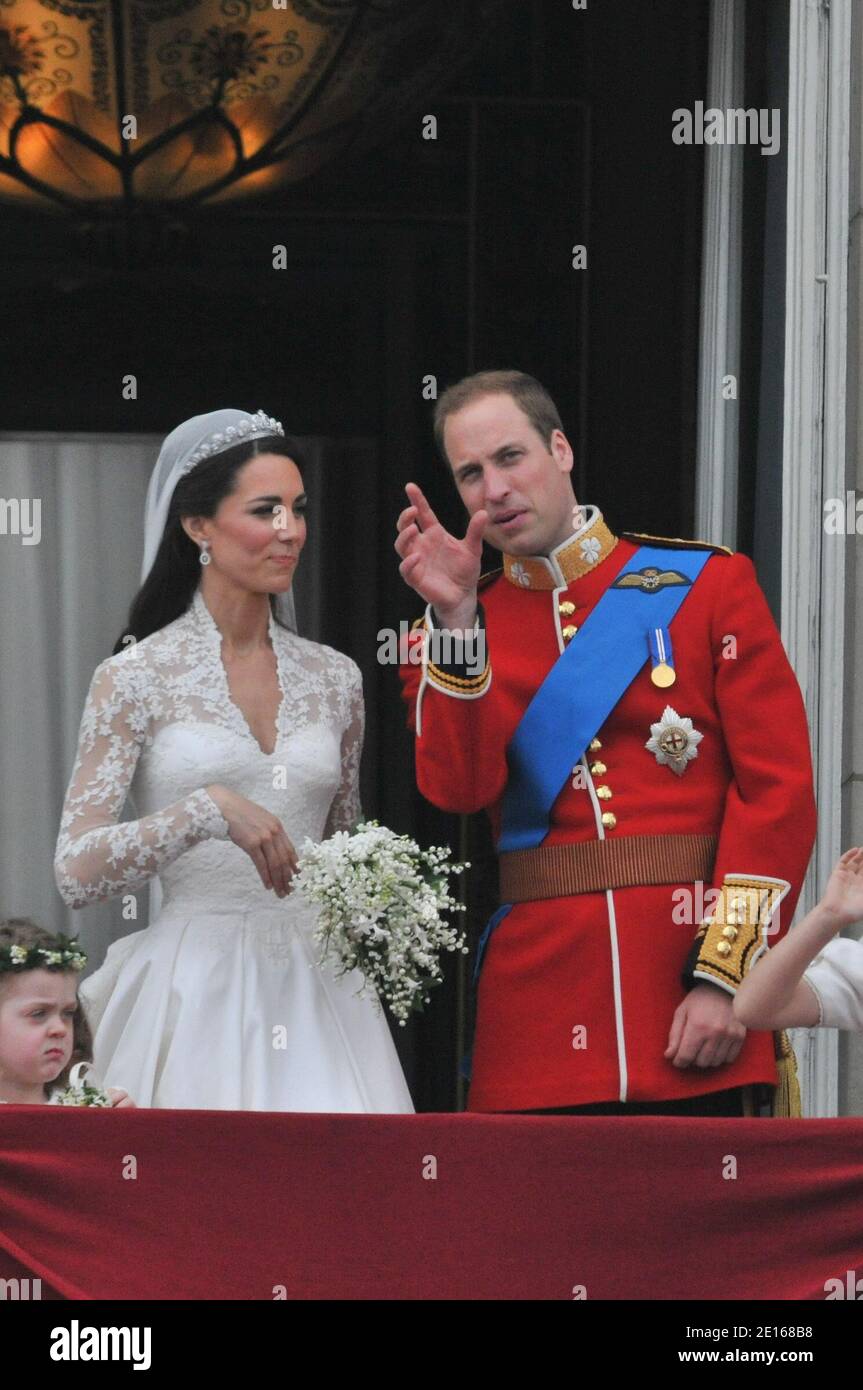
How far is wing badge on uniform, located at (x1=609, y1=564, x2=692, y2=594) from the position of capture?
15.9 feet

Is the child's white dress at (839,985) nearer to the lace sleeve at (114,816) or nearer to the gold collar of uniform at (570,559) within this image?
the gold collar of uniform at (570,559)

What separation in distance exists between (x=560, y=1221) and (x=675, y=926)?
0.83m

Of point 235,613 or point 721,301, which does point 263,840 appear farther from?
point 721,301

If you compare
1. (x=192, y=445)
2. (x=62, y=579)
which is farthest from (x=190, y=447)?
(x=62, y=579)

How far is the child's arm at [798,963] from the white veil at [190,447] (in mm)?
1158

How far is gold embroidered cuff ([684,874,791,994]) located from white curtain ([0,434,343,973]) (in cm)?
235

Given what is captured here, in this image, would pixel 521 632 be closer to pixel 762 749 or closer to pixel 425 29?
pixel 762 749

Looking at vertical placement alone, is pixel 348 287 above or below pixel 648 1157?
above

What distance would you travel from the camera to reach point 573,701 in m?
4.73

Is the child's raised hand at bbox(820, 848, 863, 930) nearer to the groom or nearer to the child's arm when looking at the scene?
the child's arm

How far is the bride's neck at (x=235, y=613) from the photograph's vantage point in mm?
5016

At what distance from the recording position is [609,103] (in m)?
6.55

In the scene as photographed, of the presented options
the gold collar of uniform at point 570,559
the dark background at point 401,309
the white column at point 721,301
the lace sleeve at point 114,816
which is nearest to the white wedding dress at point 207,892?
the lace sleeve at point 114,816
